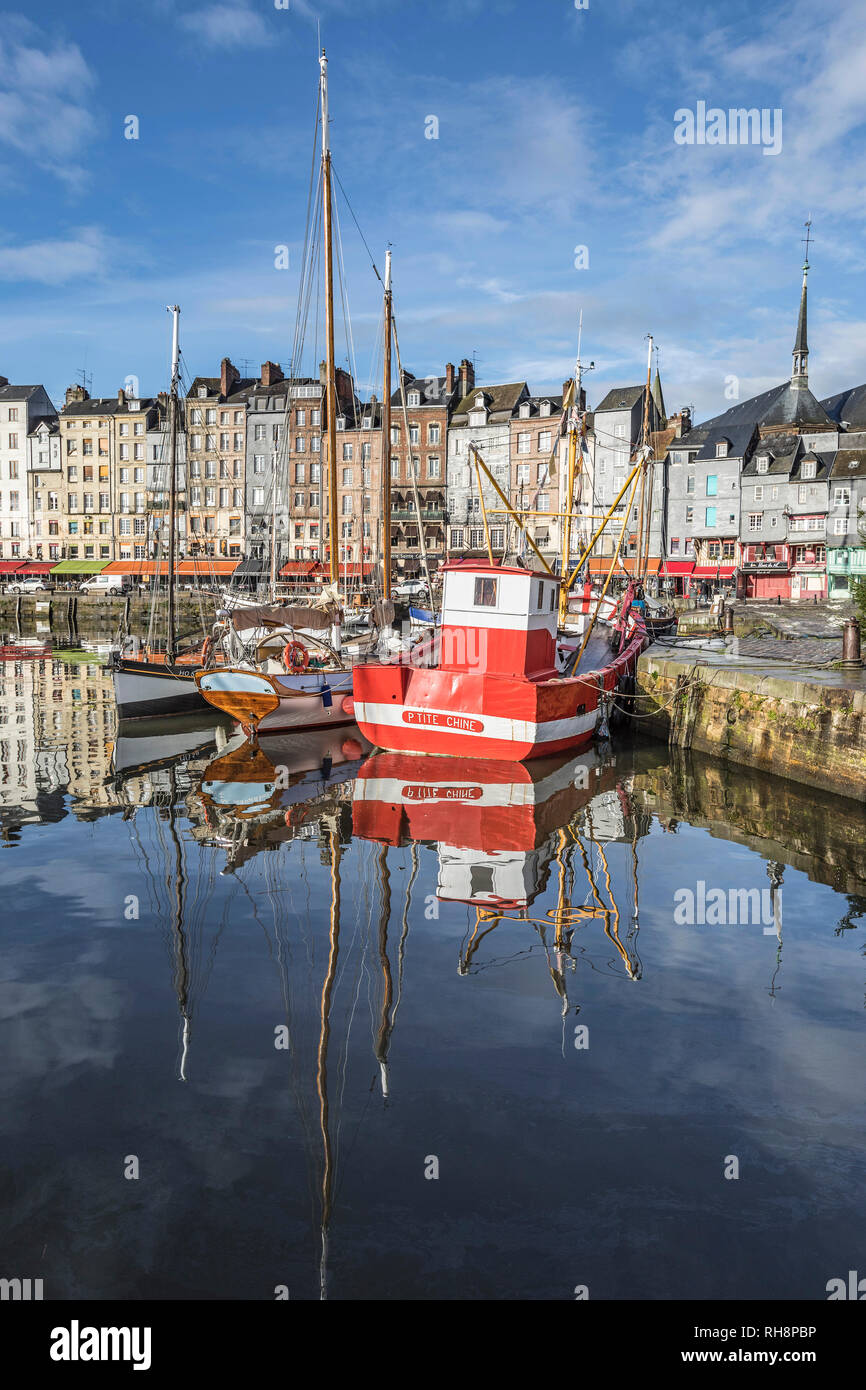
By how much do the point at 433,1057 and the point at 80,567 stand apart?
76.5 meters

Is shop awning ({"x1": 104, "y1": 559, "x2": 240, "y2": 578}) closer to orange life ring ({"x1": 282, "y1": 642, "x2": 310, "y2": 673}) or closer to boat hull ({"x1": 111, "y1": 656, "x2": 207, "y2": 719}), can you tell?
boat hull ({"x1": 111, "y1": 656, "x2": 207, "y2": 719})

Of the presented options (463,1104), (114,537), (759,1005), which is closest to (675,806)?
(759,1005)

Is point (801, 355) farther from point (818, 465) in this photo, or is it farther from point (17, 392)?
point (17, 392)

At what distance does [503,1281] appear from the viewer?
190 inches

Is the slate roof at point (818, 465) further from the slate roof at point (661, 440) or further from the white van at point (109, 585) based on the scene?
the white van at point (109, 585)

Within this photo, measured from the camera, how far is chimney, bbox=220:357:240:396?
74.9 metres

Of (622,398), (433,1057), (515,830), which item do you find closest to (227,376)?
(622,398)

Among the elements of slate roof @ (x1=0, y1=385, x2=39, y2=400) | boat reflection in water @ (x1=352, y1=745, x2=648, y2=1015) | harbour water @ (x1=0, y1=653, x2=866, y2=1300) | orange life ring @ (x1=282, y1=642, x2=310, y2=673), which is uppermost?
slate roof @ (x1=0, y1=385, x2=39, y2=400)

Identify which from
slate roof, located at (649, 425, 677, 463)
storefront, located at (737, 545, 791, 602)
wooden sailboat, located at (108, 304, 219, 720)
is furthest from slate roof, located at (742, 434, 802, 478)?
wooden sailboat, located at (108, 304, 219, 720)

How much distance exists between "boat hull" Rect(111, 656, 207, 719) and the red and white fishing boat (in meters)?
8.89

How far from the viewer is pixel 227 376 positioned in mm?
75562
